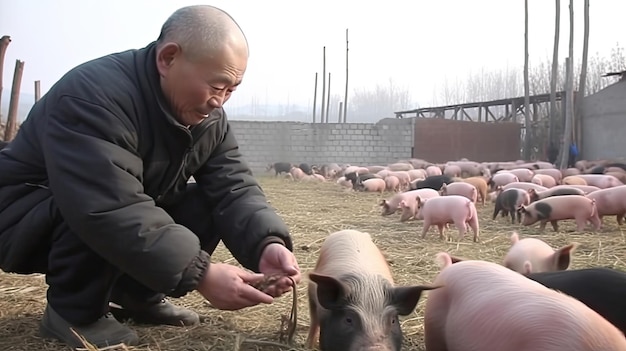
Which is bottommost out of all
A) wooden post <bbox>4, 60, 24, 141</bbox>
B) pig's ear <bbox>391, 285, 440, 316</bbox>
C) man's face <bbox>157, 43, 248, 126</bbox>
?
pig's ear <bbox>391, 285, 440, 316</bbox>

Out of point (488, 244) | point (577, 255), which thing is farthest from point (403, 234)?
point (577, 255)

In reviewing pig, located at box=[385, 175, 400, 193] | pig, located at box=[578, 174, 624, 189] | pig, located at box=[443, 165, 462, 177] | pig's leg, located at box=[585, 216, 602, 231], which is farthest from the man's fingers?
pig, located at box=[443, 165, 462, 177]

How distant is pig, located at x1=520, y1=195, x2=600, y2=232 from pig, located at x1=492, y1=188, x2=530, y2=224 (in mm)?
579

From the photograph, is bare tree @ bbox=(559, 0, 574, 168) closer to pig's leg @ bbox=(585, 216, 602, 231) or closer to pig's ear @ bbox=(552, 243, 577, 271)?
pig's leg @ bbox=(585, 216, 602, 231)

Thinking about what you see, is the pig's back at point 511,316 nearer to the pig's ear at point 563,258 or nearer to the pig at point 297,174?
the pig's ear at point 563,258

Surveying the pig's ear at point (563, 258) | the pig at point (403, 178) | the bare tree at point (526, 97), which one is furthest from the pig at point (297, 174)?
the pig's ear at point (563, 258)

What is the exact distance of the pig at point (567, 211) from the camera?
6594 millimetres

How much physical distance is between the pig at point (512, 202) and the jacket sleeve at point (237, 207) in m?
5.50

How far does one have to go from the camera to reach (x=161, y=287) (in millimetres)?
1859

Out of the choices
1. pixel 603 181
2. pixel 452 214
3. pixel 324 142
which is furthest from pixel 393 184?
pixel 324 142

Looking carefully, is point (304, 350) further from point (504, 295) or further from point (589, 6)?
point (589, 6)

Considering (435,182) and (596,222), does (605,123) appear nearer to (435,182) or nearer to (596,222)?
(435,182)

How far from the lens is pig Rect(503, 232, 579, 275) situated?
10.5ft

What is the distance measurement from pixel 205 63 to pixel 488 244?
439 cm
